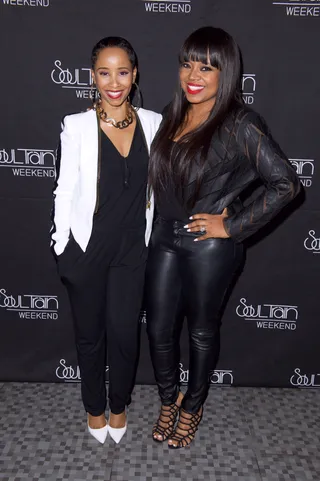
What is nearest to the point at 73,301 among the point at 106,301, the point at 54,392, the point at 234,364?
the point at 106,301

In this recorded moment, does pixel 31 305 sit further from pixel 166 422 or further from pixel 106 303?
pixel 166 422

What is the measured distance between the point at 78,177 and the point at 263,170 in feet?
2.39

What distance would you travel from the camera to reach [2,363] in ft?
9.82

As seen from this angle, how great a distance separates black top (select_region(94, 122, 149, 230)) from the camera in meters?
2.04

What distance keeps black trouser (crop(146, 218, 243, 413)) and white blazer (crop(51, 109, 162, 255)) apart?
0.20 meters

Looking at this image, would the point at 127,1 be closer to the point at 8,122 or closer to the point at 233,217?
the point at 8,122

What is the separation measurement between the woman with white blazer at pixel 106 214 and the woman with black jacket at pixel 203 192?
77 millimetres

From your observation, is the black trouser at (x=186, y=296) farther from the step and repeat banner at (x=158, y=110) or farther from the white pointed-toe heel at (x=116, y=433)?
the step and repeat banner at (x=158, y=110)

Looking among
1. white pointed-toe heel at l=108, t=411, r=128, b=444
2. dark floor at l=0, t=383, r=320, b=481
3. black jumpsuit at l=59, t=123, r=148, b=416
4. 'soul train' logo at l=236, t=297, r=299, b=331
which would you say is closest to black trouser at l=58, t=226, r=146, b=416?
black jumpsuit at l=59, t=123, r=148, b=416

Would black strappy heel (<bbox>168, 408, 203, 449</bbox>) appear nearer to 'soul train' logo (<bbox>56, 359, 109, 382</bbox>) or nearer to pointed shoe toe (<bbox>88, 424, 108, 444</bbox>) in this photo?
pointed shoe toe (<bbox>88, 424, 108, 444</bbox>)

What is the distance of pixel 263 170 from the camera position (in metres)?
1.99

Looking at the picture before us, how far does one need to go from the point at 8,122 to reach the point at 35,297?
0.96 meters

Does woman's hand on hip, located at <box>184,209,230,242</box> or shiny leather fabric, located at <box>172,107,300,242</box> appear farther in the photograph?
woman's hand on hip, located at <box>184,209,230,242</box>

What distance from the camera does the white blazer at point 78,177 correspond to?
2016 mm
